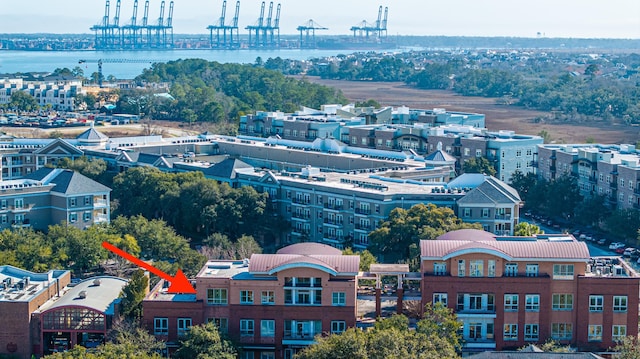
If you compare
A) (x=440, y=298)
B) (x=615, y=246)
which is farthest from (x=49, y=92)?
(x=440, y=298)

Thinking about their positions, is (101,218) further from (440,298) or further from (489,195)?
(440,298)

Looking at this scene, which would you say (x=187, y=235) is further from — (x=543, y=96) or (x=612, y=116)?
(x=543, y=96)

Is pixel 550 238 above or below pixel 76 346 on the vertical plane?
above

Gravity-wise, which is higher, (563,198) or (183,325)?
(183,325)

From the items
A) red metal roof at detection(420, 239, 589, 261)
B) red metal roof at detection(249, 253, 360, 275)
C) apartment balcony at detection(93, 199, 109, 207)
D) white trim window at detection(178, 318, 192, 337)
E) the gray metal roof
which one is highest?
red metal roof at detection(420, 239, 589, 261)

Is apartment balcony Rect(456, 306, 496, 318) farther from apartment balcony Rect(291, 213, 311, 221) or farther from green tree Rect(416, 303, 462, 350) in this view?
apartment balcony Rect(291, 213, 311, 221)

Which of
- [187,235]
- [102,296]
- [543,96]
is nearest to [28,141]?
[187,235]

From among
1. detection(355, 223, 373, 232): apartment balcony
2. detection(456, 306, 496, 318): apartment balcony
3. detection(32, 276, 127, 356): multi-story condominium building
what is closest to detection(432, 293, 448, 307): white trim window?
detection(456, 306, 496, 318): apartment balcony
